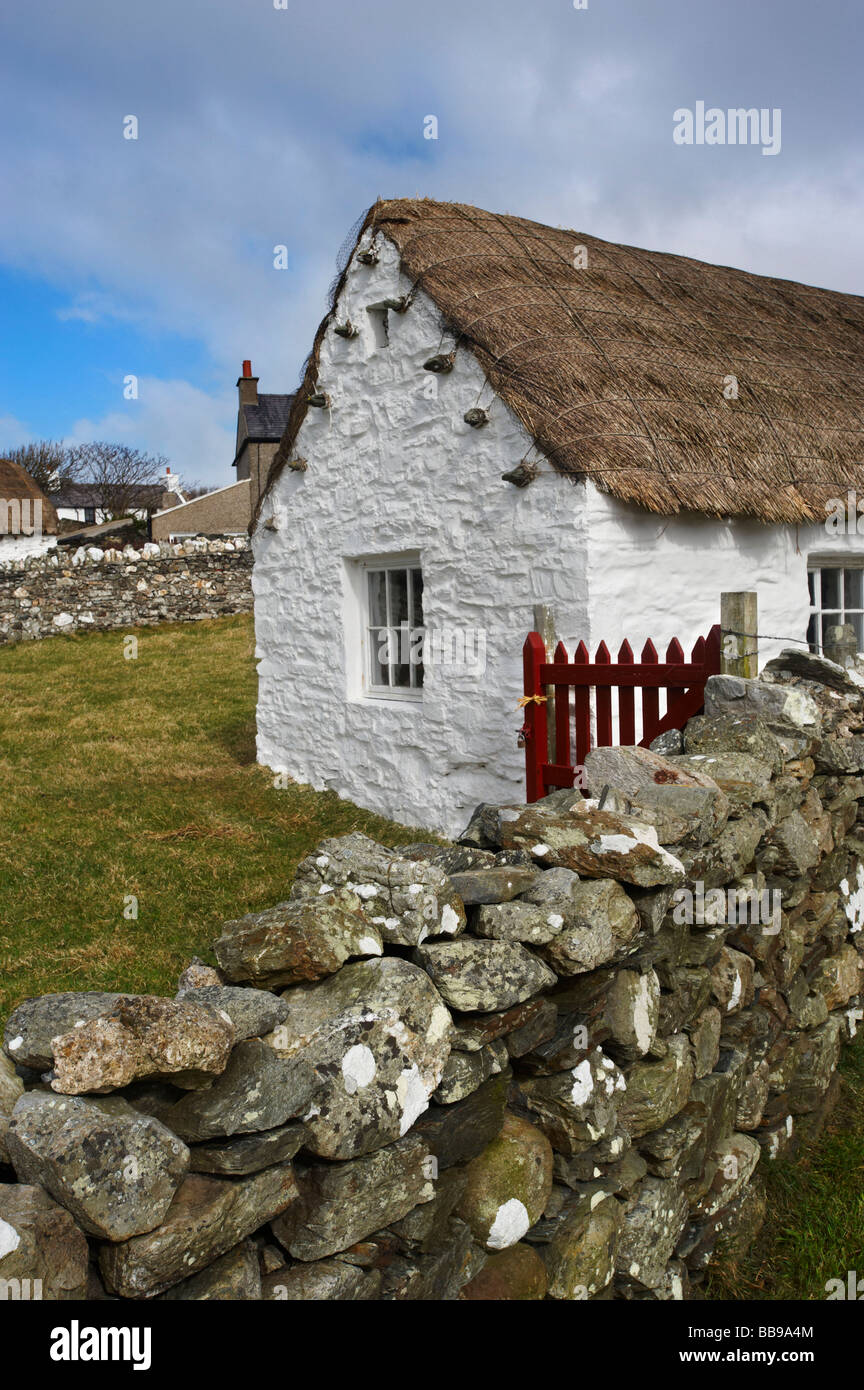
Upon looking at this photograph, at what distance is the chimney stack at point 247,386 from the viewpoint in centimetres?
3825

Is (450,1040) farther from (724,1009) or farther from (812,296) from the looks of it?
(812,296)

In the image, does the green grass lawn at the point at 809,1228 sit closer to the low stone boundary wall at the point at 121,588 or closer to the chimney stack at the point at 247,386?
the low stone boundary wall at the point at 121,588

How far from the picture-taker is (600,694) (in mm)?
5449

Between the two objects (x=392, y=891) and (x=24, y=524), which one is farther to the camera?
(x=24, y=524)

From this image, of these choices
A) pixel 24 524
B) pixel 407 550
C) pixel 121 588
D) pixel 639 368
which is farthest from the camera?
pixel 24 524

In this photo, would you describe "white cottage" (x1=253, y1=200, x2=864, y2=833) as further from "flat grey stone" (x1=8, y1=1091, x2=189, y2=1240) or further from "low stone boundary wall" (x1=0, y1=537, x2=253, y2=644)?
"low stone boundary wall" (x1=0, y1=537, x2=253, y2=644)

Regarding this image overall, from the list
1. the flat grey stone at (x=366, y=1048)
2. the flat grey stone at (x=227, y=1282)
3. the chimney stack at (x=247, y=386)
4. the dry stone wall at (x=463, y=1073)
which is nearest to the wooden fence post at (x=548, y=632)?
the dry stone wall at (x=463, y=1073)

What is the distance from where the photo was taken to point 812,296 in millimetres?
10398

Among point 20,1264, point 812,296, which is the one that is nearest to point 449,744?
point 20,1264

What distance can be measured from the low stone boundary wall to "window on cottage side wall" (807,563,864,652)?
13767 mm

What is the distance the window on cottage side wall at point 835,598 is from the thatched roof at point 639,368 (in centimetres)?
85

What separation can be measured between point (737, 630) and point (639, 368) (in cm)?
313

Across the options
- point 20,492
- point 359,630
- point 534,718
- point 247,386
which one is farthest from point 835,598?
point 247,386

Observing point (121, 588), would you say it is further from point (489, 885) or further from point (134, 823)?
point (489, 885)
